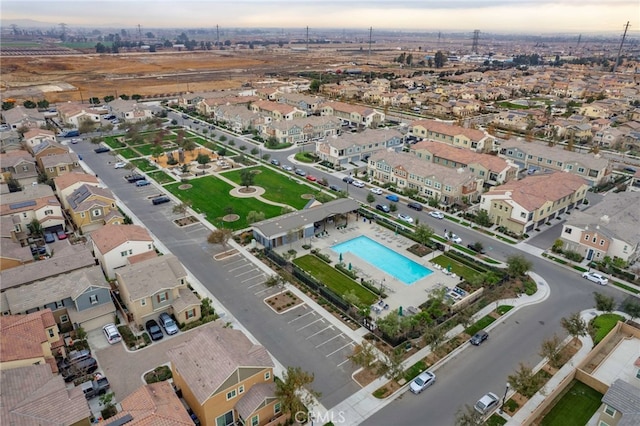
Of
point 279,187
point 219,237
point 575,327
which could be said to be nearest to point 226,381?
point 219,237

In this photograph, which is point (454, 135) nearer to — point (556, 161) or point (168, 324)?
point (556, 161)

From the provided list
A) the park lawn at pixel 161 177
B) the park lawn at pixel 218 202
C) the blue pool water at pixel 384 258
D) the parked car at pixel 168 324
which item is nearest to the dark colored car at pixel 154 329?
the parked car at pixel 168 324

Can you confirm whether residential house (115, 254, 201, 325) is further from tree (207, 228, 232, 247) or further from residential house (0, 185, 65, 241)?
residential house (0, 185, 65, 241)

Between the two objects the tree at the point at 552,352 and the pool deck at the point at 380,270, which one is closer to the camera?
the tree at the point at 552,352

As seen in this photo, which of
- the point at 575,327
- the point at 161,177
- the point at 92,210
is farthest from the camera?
the point at 161,177

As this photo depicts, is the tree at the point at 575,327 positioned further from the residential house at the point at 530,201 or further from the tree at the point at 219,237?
the tree at the point at 219,237

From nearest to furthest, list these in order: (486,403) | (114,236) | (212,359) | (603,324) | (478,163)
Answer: (212,359), (486,403), (603,324), (114,236), (478,163)
